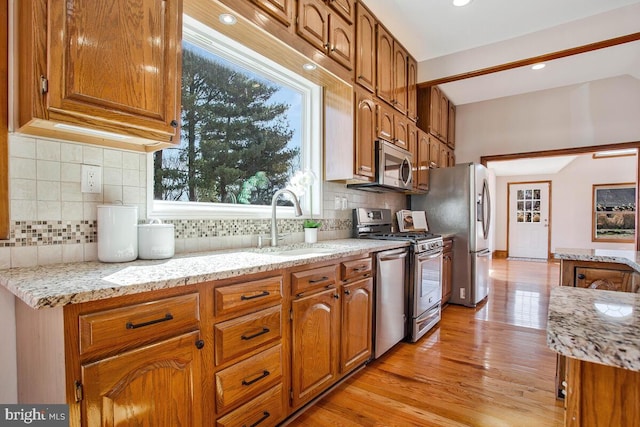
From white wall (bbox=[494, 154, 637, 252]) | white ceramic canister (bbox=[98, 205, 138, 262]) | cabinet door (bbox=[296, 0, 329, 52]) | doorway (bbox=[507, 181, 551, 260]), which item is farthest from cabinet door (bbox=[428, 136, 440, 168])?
white wall (bbox=[494, 154, 637, 252])

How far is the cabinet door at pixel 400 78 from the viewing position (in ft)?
10.8

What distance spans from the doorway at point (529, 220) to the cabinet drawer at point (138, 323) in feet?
29.5

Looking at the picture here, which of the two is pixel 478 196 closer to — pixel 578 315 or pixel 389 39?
pixel 389 39

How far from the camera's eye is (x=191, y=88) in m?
1.99

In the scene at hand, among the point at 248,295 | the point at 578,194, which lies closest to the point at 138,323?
the point at 248,295

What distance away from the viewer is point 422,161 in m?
4.01

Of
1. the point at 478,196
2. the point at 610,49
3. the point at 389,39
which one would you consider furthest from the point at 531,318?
the point at 389,39

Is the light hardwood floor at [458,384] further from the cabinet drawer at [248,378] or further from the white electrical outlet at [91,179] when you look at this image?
the white electrical outlet at [91,179]

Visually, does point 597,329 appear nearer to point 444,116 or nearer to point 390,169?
point 390,169

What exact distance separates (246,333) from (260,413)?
40 centimetres

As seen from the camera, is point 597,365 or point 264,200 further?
point 264,200

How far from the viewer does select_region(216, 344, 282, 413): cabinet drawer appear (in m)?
1.30

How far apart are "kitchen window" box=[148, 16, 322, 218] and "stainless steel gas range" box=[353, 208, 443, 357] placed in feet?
2.46

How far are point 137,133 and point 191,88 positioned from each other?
2.60 feet
